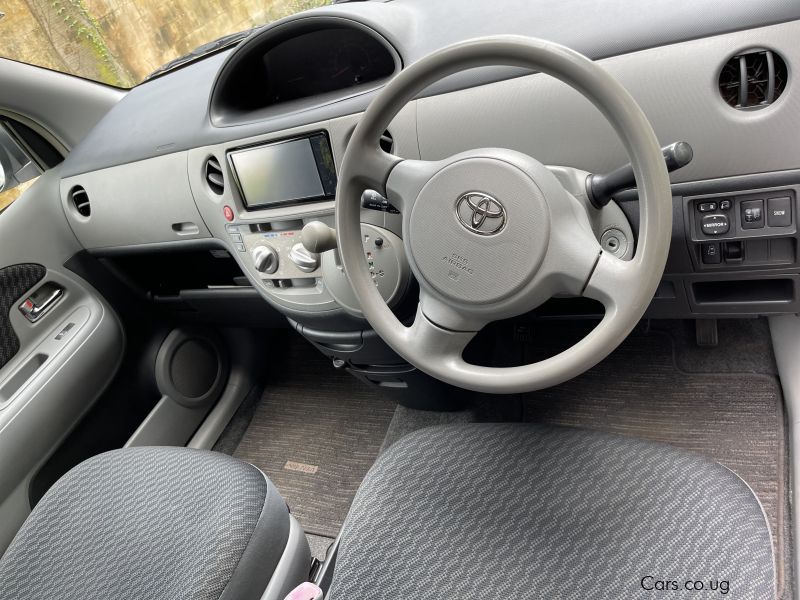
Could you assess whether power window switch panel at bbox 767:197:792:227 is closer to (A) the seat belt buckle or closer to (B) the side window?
(A) the seat belt buckle

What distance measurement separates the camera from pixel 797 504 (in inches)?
44.1

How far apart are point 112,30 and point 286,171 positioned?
33.9 inches

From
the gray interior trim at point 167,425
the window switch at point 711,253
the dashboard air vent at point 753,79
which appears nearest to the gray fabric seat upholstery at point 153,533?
the gray interior trim at point 167,425

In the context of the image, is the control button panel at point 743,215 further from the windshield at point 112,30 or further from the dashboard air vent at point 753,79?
the windshield at point 112,30

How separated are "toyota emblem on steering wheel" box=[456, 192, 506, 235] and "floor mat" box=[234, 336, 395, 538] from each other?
1.11 metres

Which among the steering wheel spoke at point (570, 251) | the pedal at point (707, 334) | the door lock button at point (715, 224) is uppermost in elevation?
the steering wheel spoke at point (570, 251)

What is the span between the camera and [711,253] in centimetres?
96

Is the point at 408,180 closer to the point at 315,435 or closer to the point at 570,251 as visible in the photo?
the point at 570,251

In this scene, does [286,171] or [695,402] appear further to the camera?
[695,402]

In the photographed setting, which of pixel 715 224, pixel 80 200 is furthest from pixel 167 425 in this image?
pixel 715 224

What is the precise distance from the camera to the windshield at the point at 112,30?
153 centimetres

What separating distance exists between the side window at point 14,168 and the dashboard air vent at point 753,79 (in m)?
1.72

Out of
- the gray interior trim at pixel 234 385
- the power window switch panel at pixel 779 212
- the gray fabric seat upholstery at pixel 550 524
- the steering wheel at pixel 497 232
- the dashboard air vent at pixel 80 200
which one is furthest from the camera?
the gray interior trim at pixel 234 385

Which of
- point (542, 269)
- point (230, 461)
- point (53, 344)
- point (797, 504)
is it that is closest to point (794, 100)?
point (542, 269)
